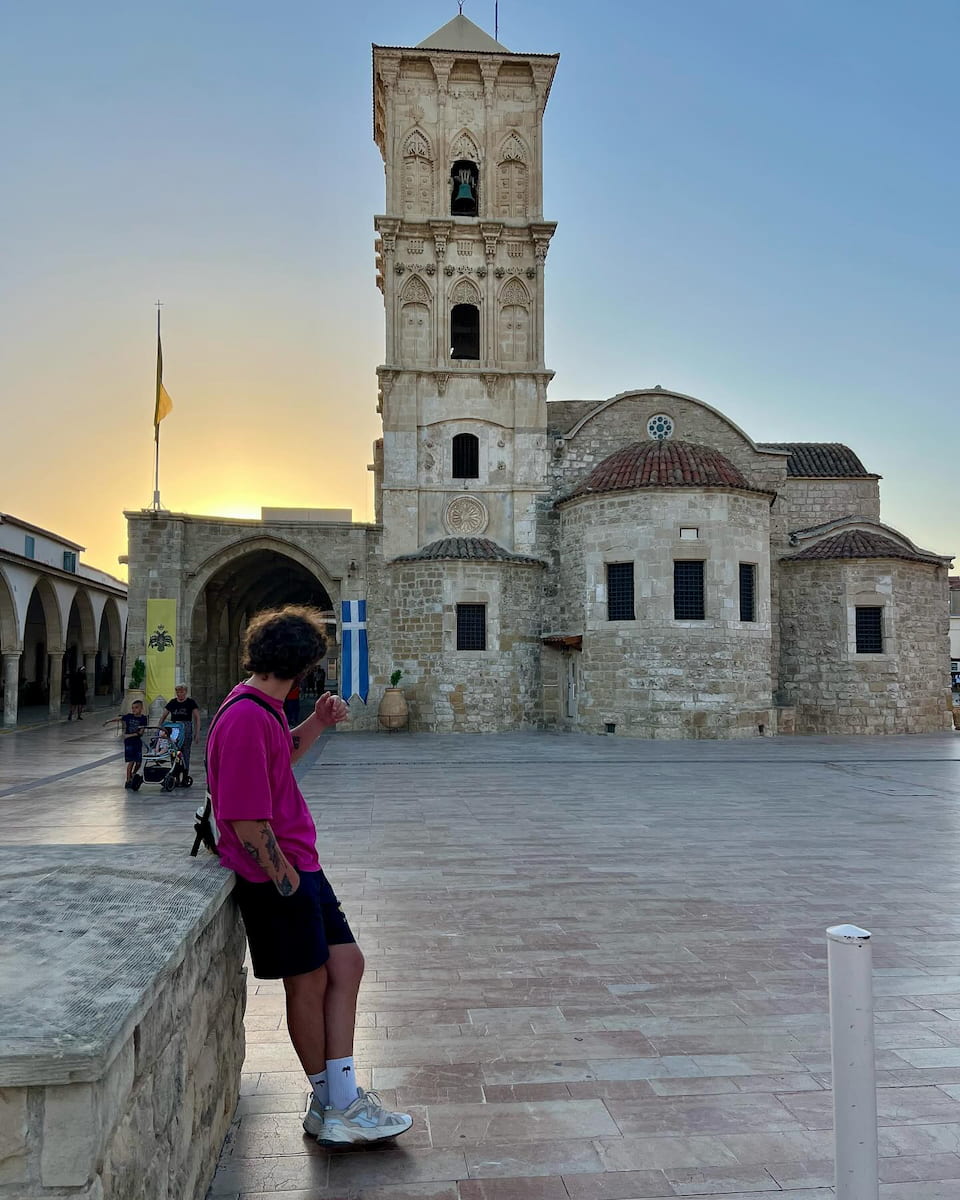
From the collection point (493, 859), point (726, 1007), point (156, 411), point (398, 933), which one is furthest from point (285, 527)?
point (726, 1007)

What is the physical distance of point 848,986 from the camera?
→ 2.38 metres

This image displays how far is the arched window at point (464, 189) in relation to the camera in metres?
25.0

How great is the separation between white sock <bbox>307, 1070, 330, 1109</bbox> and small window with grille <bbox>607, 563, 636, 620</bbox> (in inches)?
725

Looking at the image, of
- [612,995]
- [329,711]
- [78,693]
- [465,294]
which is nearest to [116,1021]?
[329,711]

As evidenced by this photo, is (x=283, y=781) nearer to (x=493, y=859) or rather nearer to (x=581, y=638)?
(x=493, y=859)

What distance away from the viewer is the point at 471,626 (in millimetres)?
22547

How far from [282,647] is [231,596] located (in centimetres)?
2616

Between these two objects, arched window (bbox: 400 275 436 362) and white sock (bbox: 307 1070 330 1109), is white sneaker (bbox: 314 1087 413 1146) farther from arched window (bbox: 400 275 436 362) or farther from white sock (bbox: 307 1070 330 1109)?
arched window (bbox: 400 275 436 362)

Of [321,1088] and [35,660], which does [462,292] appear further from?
[321,1088]

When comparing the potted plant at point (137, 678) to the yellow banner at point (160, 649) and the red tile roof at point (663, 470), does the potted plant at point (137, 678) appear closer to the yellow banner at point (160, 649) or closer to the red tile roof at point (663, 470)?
the yellow banner at point (160, 649)

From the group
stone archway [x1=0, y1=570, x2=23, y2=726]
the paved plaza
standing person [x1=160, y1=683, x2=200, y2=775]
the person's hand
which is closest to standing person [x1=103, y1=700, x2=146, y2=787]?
standing person [x1=160, y1=683, x2=200, y2=775]

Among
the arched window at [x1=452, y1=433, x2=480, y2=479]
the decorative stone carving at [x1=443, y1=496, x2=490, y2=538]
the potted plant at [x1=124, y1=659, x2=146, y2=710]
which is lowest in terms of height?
the potted plant at [x1=124, y1=659, x2=146, y2=710]

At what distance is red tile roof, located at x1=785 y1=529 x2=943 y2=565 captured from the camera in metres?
22.7

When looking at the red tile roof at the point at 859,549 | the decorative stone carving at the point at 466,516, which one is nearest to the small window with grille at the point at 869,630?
the red tile roof at the point at 859,549
